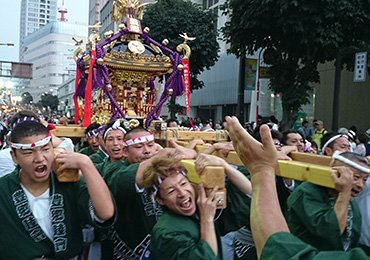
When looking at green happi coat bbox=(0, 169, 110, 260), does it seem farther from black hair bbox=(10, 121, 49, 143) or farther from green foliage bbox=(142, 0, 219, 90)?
green foliage bbox=(142, 0, 219, 90)

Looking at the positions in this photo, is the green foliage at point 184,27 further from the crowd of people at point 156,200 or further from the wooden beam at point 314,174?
the wooden beam at point 314,174

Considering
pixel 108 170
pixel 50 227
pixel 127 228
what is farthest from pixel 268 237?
pixel 108 170

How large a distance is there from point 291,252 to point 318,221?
0.88 m

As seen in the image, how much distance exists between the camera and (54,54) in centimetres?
9994

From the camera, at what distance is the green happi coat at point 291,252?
1.62 m

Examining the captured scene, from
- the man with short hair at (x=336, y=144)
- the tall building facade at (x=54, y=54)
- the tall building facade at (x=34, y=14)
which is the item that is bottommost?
the man with short hair at (x=336, y=144)

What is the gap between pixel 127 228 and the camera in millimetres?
3059

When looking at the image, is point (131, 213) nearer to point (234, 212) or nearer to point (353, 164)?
point (234, 212)

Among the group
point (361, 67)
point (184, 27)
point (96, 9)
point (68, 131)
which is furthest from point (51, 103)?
point (68, 131)

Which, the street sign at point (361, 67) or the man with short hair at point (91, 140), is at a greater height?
the street sign at point (361, 67)

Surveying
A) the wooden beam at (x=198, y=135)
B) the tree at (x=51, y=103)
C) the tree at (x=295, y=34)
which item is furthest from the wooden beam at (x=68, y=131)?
the tree at (x=51, y=103)

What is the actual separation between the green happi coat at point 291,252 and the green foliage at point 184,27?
18.6 metres

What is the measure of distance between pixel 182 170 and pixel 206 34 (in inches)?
736

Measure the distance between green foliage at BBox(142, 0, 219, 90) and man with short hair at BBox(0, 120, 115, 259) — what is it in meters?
17.7
